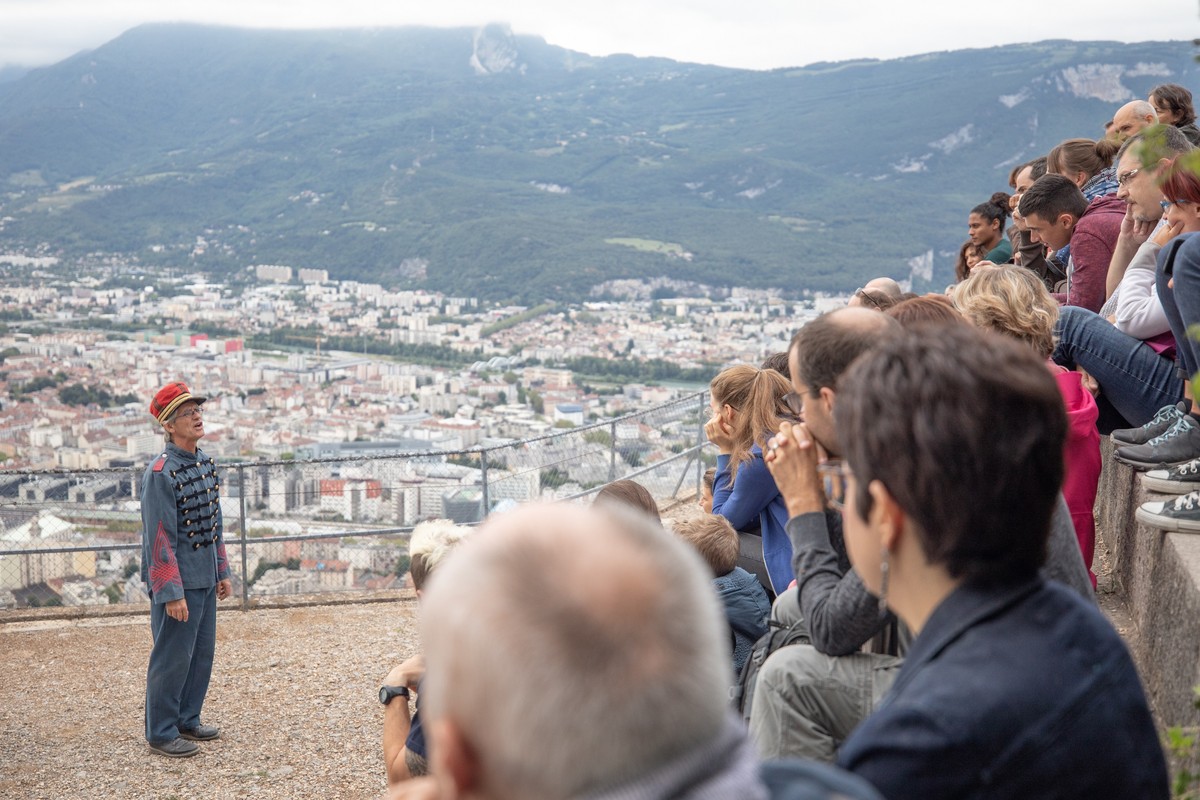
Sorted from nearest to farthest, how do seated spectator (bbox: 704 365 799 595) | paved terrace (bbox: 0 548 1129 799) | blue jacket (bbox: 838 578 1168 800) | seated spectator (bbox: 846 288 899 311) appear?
blue jacket (bbox: 838 578 1168 800)
seated spectator (bbox: 704 365 799 595)
seated spectator (bbox: 846 288 899 311)
paved terrace (bbox: 0 548 1129 799)

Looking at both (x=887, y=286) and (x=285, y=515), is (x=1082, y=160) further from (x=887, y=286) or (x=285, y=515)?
(x=285, y=515)

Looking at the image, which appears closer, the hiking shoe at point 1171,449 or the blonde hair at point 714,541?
the blonde hair at point 714,541

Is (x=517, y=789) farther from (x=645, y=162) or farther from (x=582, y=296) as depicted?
(x=645, y=162)

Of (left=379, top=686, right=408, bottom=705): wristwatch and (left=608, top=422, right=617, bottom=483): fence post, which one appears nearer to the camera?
(left=379, top=686, right=408, bottom=705): wristwatch

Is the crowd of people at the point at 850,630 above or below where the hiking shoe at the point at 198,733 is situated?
above

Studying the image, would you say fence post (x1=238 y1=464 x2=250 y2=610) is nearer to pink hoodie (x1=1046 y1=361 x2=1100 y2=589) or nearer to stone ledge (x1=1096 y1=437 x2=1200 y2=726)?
stone ledge (x1=1096 y1=437 x2=1200 y2=726)

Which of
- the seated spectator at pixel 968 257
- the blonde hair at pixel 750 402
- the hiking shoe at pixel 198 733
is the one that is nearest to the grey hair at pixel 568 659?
the blonde hair at pixel 750 402

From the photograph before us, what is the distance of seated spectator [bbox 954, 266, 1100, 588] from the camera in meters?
3.64

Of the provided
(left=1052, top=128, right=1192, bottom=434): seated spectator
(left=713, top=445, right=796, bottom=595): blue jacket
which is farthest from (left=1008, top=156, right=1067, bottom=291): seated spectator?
(left=713, top=445, right=796, bottom=595): blue jacket

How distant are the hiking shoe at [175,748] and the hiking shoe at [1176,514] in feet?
17.0

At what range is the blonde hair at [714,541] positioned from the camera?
3.79 m

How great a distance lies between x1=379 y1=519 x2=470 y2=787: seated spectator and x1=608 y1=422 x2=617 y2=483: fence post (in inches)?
263

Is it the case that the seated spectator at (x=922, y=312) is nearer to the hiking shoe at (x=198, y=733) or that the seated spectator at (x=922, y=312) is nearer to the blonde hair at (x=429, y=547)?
the blonde hair at (x=429, y=547)

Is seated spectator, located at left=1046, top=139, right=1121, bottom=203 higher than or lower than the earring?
higher
